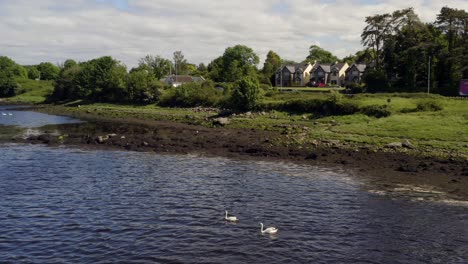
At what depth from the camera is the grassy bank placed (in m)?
51.4

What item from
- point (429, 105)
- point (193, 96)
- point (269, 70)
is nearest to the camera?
point (429, 105)

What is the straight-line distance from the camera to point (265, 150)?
174 feet

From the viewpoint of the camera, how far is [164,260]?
73.8 ft

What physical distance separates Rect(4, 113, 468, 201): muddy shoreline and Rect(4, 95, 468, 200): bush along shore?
87mm

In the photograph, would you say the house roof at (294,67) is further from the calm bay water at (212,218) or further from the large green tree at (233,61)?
the calm bay water at (212,218)

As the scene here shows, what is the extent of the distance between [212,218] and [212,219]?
22 cm

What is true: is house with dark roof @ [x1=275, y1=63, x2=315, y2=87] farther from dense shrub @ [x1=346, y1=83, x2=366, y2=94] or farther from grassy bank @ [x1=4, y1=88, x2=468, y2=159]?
grassy bank @ [x1=4, y1=88, x2=468, y2=159]

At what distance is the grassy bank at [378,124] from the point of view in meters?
51.4

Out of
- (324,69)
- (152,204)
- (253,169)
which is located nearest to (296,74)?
(324,69)

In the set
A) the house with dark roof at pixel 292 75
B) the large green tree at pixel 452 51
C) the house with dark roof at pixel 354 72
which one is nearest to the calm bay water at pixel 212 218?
the large green tree at pixel 452 51

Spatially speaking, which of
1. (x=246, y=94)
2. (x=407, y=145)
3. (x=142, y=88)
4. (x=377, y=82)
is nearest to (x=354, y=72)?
(x=377, y=82)

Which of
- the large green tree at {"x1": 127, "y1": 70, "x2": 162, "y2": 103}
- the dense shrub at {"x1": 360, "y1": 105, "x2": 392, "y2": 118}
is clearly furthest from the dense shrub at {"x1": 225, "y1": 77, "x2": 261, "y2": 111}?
the large green tree at {"x1": 127, "y1": 70, "x2": 162, "y2": 103}

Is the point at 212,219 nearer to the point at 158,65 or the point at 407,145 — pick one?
the point at 407,145

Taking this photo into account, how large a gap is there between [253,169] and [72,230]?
21.8 meters
